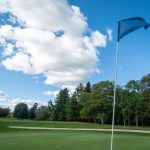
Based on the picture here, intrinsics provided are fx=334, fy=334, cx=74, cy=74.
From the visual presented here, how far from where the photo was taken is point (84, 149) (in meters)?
14.4

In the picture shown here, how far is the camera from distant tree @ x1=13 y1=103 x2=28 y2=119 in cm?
12605

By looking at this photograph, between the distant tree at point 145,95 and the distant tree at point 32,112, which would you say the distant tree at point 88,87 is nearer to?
the distant tree at point 32,112

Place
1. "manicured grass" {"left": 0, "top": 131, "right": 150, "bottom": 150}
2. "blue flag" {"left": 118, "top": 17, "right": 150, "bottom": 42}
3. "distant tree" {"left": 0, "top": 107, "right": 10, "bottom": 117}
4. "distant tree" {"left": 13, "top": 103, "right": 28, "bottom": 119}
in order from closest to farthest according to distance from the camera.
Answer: "blue flag" {"left": 118, "top": 17, "right": 150, "bottom": 42} < "manicured grass" {"left": 0, "top": 131, "right": 150, "bottom": 150} < "distant tree" {"left": 13, "top": 103, "right": 28, "bottom": 119} < "distant tree" {"left": 0, "top": 107, "right": 10, "bottom": 117}

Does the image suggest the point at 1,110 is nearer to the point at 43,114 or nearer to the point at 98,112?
the point at 43,114

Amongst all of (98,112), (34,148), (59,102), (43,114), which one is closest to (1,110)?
(43,114)

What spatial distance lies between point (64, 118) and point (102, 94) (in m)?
33.0

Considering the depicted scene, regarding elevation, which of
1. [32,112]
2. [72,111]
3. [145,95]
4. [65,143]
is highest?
[145,95]

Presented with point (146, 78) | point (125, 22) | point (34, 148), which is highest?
point (146, 78)

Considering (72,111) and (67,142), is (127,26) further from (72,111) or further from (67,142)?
(72,111)

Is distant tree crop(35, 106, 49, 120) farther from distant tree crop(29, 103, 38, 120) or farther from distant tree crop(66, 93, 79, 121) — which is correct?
distant tree crop(66, 93, 79, 121)

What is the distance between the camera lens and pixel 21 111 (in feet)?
415

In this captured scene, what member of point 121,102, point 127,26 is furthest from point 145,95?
point 127,26

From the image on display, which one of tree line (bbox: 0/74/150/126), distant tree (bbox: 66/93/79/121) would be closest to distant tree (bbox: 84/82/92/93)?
distant tree (bbox: 66/93/79/121)

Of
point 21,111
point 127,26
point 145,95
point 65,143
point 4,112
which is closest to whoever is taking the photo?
point 127,26
